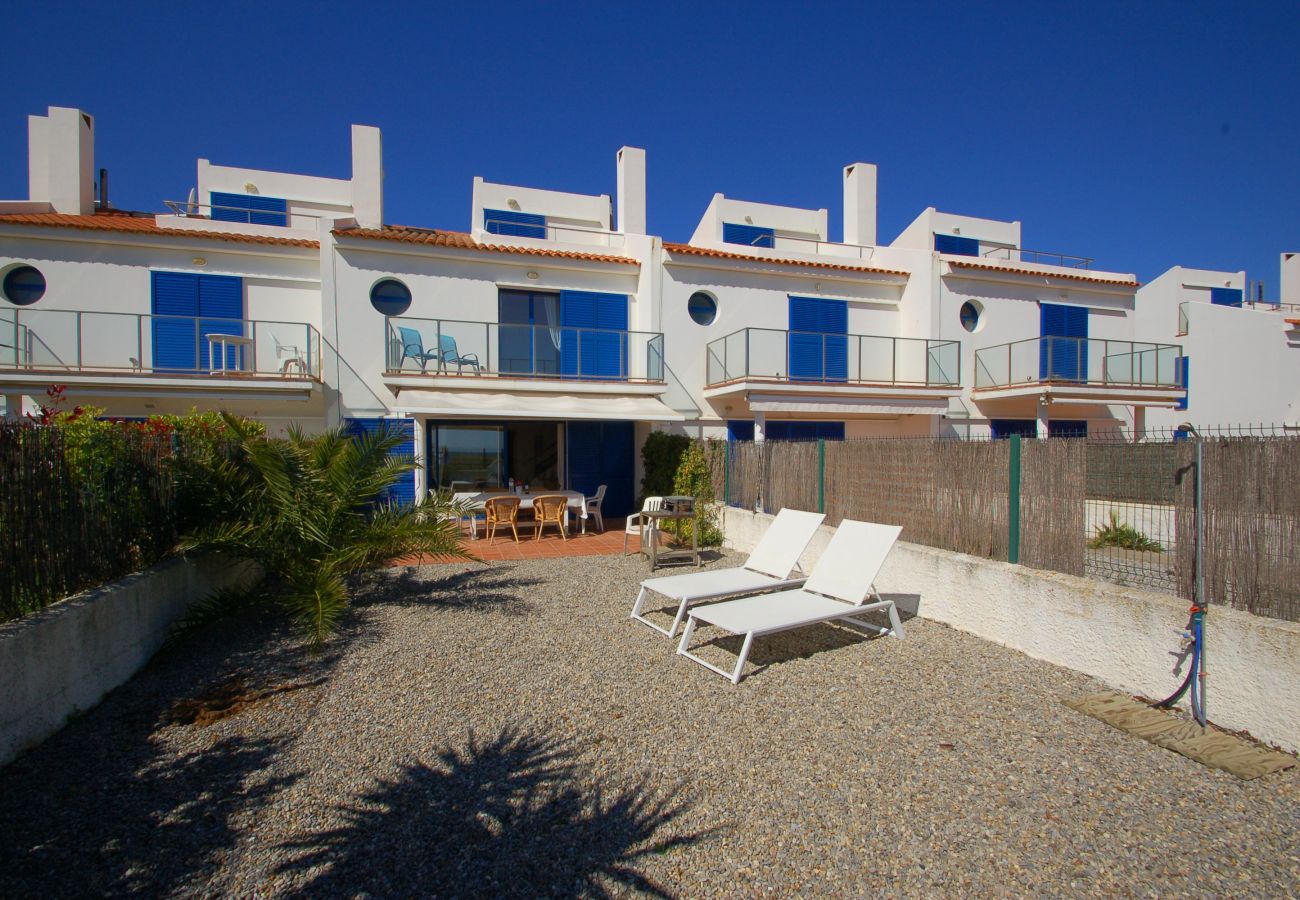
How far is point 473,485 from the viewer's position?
54.1 ft

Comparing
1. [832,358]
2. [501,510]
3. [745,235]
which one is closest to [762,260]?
[832,358]

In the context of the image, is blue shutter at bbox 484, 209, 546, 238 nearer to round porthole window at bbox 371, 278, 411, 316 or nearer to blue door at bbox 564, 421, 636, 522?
round porthole window at bbox 371, 278, 411, 316

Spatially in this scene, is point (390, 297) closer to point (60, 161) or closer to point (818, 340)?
point (60, 161)

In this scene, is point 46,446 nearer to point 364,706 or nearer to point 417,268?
point 364,706

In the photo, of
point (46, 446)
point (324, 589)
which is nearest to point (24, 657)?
point (46, 446)

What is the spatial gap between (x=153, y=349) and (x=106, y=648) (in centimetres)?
1222

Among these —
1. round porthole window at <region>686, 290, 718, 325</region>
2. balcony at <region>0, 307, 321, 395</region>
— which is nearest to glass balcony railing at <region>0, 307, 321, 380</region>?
balcony at <region>0, 307, 321, 395</region>

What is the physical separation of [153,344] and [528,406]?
8.97 meters

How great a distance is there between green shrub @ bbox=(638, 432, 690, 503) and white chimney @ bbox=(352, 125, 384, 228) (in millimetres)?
9733

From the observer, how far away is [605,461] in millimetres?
17672

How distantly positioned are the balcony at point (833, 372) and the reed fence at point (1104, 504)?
7231 millimetres

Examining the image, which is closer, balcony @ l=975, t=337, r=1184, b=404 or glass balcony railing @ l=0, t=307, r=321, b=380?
glass balcony railing @ l=0, t=307, r=321, b=380

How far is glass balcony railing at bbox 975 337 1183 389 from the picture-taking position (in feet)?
60.8

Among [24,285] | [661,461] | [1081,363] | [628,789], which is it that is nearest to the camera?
[628,789]
